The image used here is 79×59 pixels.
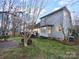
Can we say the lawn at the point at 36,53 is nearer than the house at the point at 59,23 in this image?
Yes

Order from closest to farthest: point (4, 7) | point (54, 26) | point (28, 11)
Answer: point (28, 11) → point (4, 7) → point (54, 26)

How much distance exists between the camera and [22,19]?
59.7 feet

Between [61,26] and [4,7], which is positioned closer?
[4,7]

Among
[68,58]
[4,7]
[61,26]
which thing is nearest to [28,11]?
[4,7]

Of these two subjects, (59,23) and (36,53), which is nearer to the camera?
(36,53)

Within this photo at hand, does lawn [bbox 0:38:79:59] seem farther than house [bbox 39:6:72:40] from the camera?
No

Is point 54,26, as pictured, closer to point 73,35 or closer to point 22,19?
point 73,35

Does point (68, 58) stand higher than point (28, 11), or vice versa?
point (28, 11)

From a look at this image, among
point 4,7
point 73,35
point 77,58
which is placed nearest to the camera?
point 77,58

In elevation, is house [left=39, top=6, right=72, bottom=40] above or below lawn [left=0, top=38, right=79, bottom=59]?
above

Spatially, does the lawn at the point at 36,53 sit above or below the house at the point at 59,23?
below

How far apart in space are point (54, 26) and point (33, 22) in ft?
57.4

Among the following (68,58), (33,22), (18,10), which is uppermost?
(18,10)

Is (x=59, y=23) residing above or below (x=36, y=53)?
above
